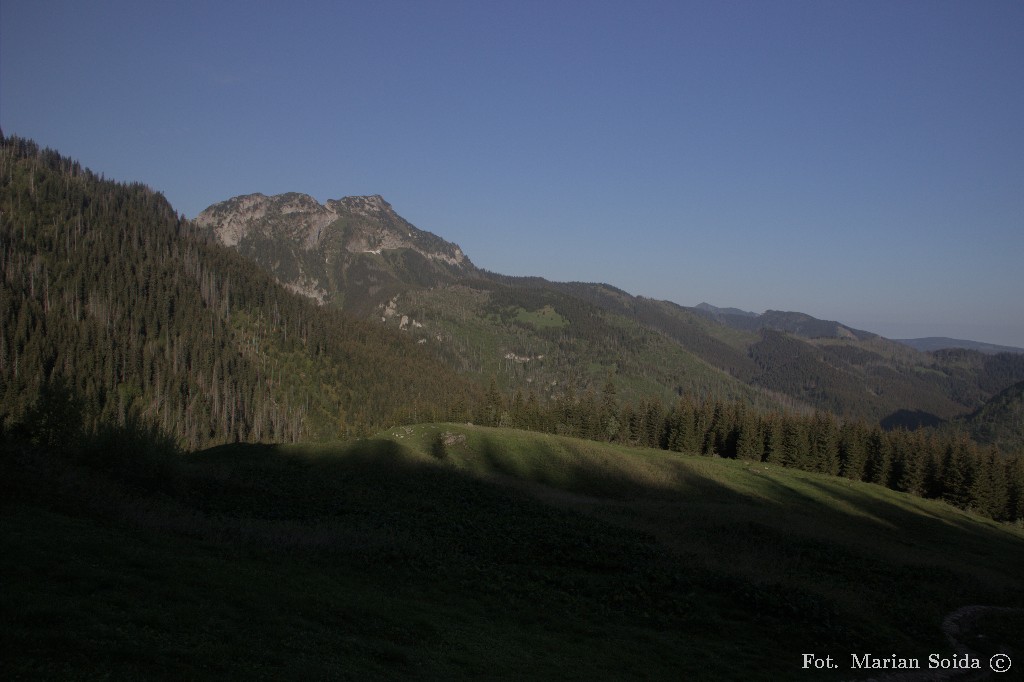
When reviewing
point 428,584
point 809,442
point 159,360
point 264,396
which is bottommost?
point 264,396

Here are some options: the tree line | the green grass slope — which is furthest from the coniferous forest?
the green grass slope

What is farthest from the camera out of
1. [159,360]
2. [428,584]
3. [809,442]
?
[159,360]

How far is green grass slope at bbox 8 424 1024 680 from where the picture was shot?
1319 centimetres

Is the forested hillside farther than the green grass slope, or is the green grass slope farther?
the forested hillside

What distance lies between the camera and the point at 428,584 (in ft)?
78.6

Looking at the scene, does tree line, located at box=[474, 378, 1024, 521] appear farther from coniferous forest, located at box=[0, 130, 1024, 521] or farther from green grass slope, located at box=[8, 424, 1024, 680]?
green grass slope, located at box=[8, 424, 1024, 680]

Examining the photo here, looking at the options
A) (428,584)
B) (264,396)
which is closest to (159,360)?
(264,396)

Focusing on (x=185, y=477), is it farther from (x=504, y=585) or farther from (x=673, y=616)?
(x=673, y=616)

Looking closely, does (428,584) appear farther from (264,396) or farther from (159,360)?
(159,360)

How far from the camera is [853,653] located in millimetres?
21250

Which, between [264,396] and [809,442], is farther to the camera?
[264,396]

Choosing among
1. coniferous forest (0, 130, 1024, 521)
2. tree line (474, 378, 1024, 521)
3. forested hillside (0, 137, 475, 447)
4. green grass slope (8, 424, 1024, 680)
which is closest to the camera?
green grass slope (8, 424, 1024, 680)

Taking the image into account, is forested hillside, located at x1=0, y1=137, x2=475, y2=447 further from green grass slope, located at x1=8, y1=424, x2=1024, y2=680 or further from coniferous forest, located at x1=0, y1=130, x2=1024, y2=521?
green grass slope, located at x1=8, y1=424, x2=1024, y2=680

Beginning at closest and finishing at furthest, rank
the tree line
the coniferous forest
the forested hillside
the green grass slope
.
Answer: the green grass slope, the tree line, the coniferous forest, the forested hillside
